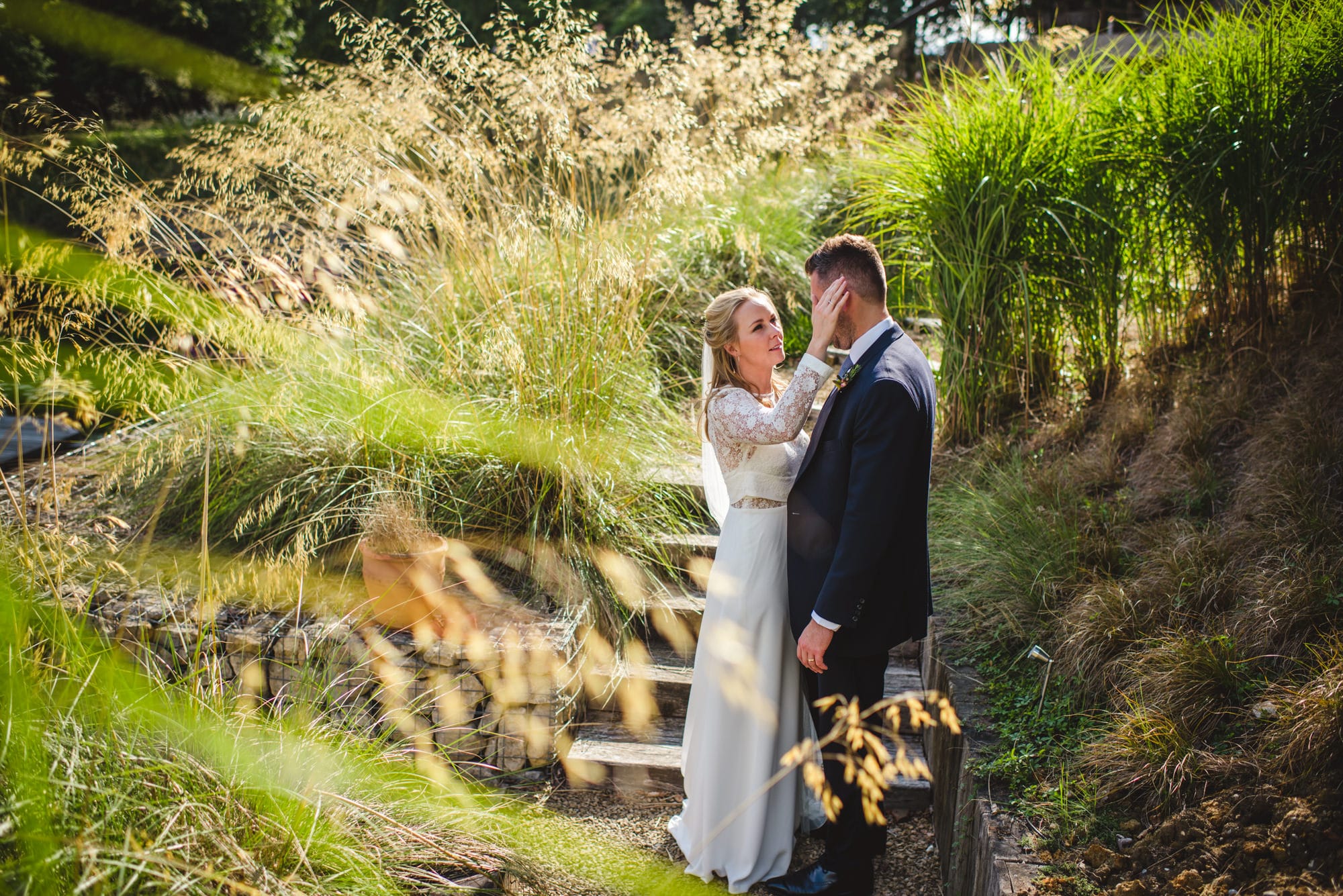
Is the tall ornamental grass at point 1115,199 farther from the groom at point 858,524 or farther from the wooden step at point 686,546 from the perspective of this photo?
the groom at point 858,524

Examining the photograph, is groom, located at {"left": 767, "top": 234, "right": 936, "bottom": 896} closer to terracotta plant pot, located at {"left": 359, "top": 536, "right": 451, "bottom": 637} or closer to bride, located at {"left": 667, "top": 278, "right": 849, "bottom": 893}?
bride, located at {"left": 667, "top": 278, "right": 849, "bottom": 893}

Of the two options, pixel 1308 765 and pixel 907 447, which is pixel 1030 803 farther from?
pixel 907 447

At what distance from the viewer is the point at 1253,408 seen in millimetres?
3881

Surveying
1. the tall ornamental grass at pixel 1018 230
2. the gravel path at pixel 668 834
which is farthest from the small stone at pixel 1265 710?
the tall ornamental grass at pixel 1018 230

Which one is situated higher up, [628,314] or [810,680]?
[628,314]

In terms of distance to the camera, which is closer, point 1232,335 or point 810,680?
point 810,680

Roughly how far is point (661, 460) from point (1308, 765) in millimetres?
3042

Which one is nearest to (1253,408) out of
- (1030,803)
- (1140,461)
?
(1140,461)

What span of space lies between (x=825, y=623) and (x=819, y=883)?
970mm

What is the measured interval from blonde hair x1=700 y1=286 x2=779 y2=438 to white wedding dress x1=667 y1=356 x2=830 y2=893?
2.7 inches

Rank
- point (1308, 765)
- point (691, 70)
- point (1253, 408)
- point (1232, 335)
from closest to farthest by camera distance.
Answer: point (1308, 765) < point (1253, 408) < point (1232, 335) < point (691, 70)

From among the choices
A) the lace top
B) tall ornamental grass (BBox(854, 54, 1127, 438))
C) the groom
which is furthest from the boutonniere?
tall ornamental grass (BBox(854, 54, 1127, 438))

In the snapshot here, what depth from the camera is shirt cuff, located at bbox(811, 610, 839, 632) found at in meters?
2.41

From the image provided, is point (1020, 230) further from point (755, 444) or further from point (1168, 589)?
point (755, 444)
